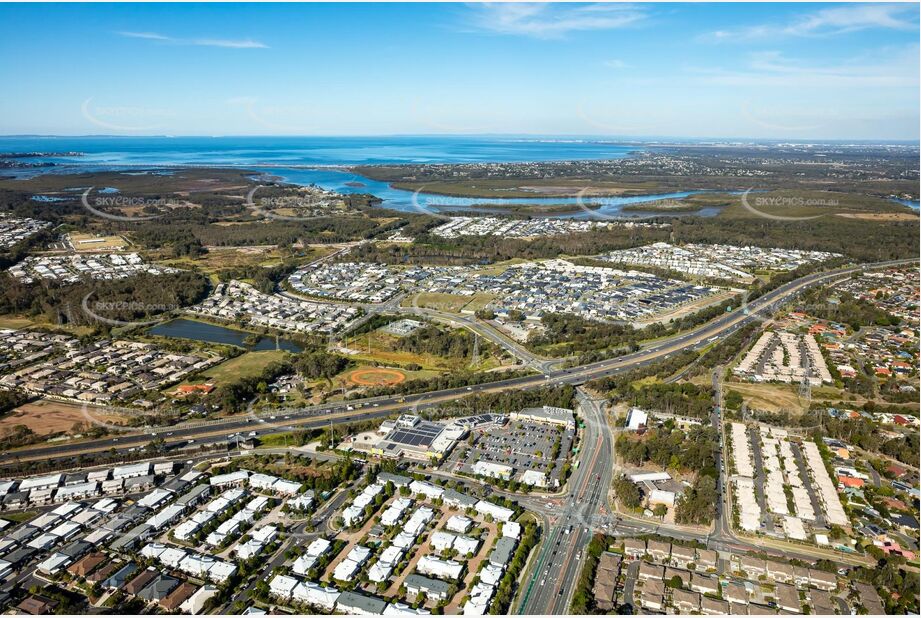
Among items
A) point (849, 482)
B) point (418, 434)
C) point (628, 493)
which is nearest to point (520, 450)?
point (418, 434)

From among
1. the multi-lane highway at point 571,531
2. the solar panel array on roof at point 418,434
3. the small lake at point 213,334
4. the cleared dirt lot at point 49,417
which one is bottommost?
the multi-lane highway at point 571,531

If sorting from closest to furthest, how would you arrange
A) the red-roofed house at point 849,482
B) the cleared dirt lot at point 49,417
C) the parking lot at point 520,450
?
the red-roofed house at point 849,482, the parking lot at point 520,450, the cleared dirt lot at point 49,417

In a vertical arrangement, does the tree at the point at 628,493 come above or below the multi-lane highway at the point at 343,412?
below

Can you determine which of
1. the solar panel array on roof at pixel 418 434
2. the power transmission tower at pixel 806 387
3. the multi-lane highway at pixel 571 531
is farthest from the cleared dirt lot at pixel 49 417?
the power transmission tower at pixel 806 387

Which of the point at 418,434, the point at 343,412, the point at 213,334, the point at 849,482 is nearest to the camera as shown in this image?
the point at 849,482

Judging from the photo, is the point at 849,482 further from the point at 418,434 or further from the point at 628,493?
the point at 418,434

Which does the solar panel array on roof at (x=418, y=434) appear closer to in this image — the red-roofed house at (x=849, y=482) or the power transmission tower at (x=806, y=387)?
the red-roofed house at (x=849, y=482)
